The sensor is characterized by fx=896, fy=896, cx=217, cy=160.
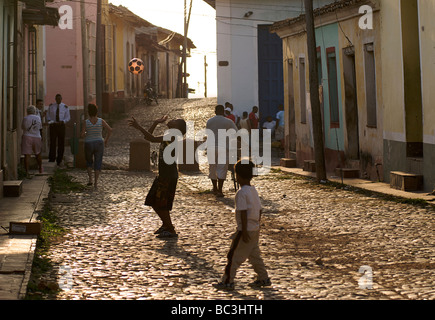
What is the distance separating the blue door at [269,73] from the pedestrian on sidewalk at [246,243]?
1094 inches

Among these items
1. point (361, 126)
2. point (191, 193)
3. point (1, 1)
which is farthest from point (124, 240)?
point (361, 126)

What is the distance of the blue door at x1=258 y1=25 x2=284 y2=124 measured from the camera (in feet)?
116

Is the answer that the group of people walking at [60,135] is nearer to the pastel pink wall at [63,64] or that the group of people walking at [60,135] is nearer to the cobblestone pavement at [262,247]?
the cobblestone pavement at [262,247]

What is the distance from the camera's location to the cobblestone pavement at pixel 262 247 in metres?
7.51

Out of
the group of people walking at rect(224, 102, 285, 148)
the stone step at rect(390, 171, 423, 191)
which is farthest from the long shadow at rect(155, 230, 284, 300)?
the group of people walking at rect(224, 102, 285, 148)

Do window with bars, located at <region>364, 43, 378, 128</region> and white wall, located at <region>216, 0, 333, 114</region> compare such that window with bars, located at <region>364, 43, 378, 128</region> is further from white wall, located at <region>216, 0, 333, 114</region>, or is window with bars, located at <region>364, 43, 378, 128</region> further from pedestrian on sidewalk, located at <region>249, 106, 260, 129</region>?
white wall, located at <region>216, 0, 333, 114</region>

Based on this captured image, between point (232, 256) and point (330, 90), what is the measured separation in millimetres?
14570

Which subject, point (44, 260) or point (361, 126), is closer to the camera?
point (44, 260)

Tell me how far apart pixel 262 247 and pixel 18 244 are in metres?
2.61

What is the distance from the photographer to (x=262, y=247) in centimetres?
980

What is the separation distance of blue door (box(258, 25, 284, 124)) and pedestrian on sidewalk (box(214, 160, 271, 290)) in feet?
91.2

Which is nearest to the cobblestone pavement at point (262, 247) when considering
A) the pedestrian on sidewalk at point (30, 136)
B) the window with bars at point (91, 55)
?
the pedestrian on sidewalk at point (30, 136)
